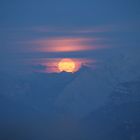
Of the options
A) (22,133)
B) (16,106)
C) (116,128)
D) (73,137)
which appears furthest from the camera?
(16,106)

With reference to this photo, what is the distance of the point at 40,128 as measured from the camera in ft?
444

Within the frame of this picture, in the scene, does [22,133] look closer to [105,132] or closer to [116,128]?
[105,132]

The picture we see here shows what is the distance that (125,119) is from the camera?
182 metres

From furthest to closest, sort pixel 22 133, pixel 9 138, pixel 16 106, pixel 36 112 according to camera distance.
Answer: pixel 16 106 < pixel 36 112 < pixel 22 133 < pixel 9 138

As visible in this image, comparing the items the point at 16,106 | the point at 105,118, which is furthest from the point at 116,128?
the point at 16,106

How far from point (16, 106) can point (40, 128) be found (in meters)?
56.4

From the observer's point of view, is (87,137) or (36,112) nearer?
(87,137)

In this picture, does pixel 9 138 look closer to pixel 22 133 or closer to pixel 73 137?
pixel 22 133

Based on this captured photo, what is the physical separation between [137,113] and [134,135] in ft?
137

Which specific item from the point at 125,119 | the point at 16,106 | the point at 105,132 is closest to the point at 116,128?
the point at 105,132

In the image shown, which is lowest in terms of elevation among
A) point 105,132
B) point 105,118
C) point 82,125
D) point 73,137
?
point 73,137

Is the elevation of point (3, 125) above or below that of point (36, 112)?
below

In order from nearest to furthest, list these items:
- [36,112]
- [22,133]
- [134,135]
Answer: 1. [22,133]
2. [134,135]
3. [36,112]

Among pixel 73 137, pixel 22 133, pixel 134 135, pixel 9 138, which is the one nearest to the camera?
pixel 9 138
